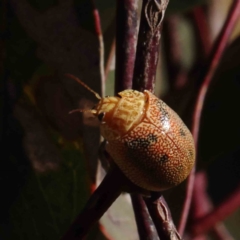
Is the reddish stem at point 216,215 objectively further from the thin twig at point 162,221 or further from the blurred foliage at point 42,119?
the thin twig at point 162,221

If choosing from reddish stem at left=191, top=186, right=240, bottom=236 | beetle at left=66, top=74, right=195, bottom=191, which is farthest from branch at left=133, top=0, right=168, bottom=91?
reddish stem at left=191, top=186, right=240, bottom=236

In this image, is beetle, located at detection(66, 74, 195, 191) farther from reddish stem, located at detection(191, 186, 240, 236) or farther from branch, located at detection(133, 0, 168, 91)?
reddish stem, located at detection(191, 186, 240, 236)

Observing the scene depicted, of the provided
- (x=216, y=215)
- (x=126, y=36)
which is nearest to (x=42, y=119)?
(x=126, y=36)

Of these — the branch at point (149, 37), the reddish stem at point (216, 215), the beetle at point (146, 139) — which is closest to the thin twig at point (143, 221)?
the beetle at point (146, 139)

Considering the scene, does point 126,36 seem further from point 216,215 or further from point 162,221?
point 216,215

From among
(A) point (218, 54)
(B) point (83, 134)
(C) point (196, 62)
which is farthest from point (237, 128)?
(B) point (83, 134)

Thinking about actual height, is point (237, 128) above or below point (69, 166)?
below

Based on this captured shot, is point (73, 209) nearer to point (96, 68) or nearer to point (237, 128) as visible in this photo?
point (96, 68)
